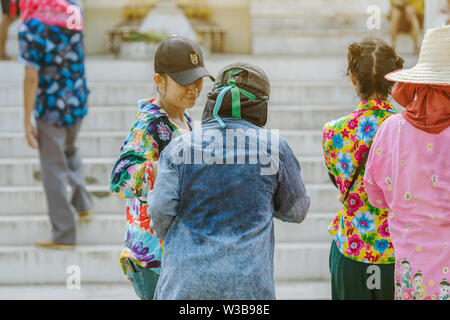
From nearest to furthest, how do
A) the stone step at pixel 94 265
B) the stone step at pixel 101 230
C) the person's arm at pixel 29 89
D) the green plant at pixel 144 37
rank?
the person's arm at pixel 29 89 → the stone step at pixel 94 265 → the stone step at pixel 101 230 → the green plant at pixel 144 37

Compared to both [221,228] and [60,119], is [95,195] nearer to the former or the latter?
[60,119]

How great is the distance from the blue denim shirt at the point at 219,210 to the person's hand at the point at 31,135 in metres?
A: 2.82

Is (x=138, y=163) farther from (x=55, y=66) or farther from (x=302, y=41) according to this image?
(x=302, y=41)

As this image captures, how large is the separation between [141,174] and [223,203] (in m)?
0.46

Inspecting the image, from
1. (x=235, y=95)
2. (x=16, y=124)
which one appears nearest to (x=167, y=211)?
(x=235, y=95)

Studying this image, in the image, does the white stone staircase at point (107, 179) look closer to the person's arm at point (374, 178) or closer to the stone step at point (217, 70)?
the stone step at point (217, 70)

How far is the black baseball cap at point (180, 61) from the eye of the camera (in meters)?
2.81

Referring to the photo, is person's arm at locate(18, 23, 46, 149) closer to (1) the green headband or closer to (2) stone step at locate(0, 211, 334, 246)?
(2) stone step at locate(0, 211, 334, 246)

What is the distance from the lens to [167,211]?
2.35 m

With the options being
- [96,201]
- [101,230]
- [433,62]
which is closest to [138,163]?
[433,62]

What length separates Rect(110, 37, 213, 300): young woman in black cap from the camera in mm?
2727

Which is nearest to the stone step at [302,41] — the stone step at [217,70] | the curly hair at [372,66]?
the stone step at [217,70]

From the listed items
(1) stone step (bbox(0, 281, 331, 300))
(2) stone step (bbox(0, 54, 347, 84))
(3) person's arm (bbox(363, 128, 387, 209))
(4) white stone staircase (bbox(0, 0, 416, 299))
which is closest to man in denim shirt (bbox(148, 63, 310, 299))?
(3) person's arm (bbox(363, 128, 387, 209))

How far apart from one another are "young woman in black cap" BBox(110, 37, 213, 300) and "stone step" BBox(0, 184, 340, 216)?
2871 millimetres
